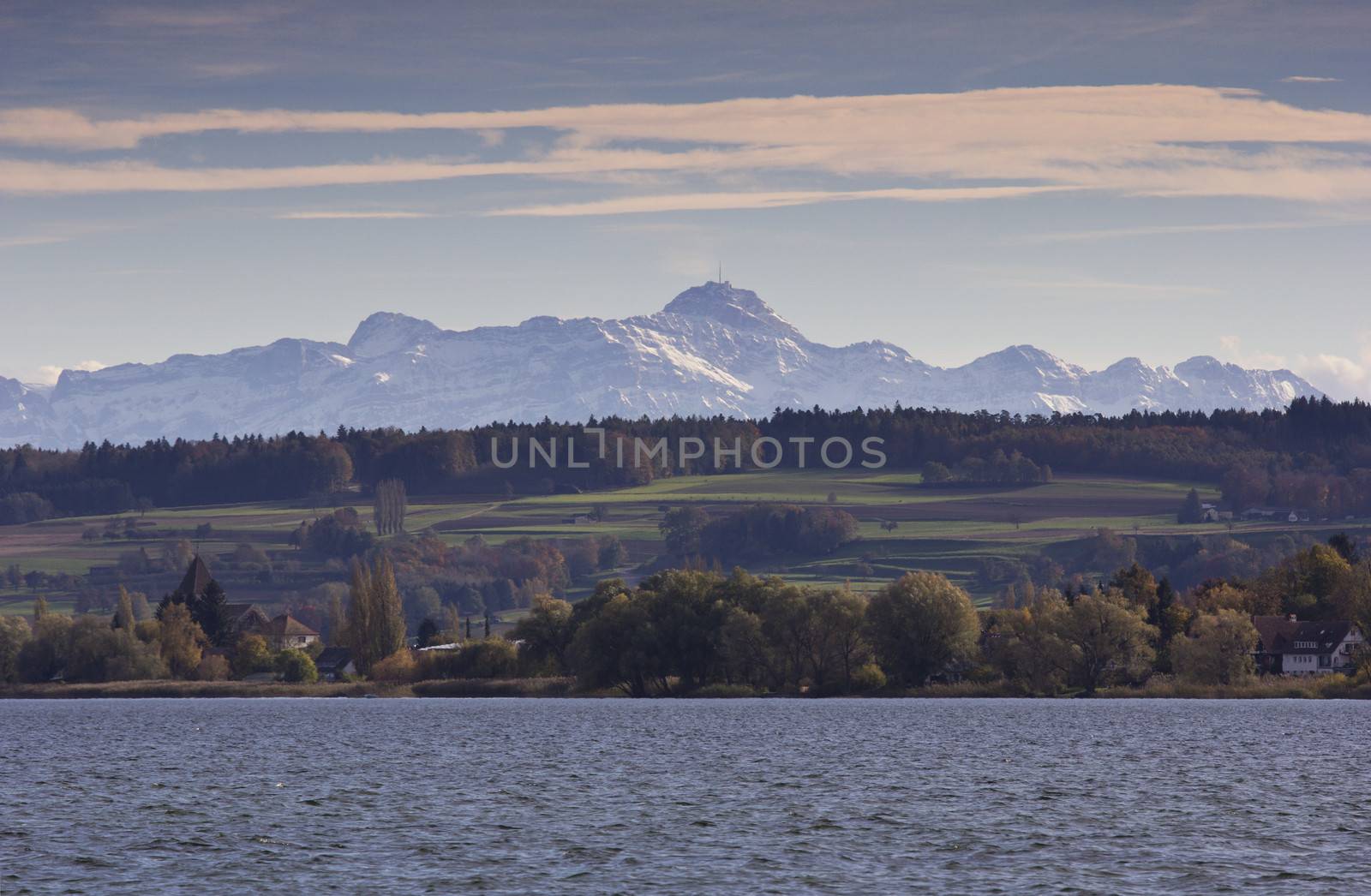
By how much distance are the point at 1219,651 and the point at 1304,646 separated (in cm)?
2782

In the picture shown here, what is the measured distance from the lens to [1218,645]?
14762 cm

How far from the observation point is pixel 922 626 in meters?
147

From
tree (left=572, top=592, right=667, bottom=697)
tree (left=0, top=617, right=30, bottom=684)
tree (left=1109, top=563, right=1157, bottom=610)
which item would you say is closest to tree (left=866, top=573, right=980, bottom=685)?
tree (left=572, top=592, right=667, bottom=697)

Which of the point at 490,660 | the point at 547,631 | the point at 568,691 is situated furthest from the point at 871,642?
the point at 490,660

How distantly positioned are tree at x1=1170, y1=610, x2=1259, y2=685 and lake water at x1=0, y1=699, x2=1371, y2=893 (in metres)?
21.5

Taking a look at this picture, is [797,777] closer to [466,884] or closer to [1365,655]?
[466,884]

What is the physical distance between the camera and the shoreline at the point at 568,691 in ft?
491

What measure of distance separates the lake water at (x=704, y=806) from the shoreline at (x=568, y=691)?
23604mm

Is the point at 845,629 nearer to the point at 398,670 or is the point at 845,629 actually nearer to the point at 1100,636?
the point at 1100,636

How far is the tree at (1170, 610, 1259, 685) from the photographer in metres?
147

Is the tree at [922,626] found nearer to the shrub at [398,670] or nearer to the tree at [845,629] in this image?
Result: the tree at [845,629]

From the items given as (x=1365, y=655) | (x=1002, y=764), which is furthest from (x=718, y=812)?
(x=1365, y=655)

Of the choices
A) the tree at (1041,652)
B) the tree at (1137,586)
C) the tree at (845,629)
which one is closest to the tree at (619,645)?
the tree at (845,629)

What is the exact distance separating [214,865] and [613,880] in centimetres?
1249
